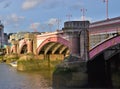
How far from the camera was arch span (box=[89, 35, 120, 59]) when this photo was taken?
1084 inches

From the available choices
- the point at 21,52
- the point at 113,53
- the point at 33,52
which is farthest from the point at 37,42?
the point at 113,53

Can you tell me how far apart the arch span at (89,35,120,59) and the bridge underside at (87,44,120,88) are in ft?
1.37

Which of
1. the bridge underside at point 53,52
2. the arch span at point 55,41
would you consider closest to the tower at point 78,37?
the arch span at point 55,41

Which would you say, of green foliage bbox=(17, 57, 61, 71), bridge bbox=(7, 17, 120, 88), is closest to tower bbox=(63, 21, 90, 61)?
bridge bbox=(7, 17, 120, 88)

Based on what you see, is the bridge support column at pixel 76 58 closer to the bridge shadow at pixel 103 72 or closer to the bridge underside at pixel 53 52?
the bridge shadow at pixel 103 72

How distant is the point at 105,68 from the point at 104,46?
298 cm

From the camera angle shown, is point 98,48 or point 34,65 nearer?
point 98,48

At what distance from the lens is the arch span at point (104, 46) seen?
27.5 m

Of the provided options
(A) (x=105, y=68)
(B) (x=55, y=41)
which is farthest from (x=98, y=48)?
(B) (x=55, y=41)

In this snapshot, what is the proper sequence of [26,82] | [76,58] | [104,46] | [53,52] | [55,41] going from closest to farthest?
[104,46]
[76,58]
[26,82]
[55,41]
[53,52]

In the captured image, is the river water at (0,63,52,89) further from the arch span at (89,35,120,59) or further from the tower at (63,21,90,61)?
the arch span at (89,35,120,59)

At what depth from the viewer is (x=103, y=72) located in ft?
103

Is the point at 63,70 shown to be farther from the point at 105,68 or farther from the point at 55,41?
the point at 55,41

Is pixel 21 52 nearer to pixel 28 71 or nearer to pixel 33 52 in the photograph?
pixel 33 52
